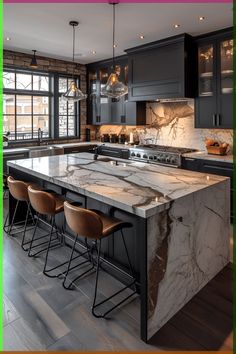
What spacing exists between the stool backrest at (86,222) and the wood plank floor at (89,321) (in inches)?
25.0

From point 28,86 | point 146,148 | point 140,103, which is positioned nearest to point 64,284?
point 146,148

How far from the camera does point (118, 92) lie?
3420 mm

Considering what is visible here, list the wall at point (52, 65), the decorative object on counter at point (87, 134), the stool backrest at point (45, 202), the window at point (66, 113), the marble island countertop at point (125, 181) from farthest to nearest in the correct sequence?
1. the decorative object on counter at point (87, 134)
2. the window at point (66, 113)
3. the wall at point (52, 65)
4. the stool backrest at point (45, 202)
5. the marble island countertop at point (125, 181)

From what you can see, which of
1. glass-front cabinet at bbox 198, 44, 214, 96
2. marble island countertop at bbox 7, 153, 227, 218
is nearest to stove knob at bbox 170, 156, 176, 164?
glass-front cabinet at bbox 198, 44, 214, 96

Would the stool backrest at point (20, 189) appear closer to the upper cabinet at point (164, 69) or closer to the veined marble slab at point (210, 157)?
the veined marble slab at point (210, 157)

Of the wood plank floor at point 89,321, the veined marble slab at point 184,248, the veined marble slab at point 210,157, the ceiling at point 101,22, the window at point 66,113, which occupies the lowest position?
the wood plank floor at point 89,321

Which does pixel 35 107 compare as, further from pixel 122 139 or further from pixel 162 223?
pixel 162 223

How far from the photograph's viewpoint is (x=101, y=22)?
390 centimetres

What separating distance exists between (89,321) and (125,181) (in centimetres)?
122

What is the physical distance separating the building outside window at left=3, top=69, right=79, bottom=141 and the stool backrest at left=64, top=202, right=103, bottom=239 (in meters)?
4.25

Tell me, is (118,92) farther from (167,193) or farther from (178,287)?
(178,287)

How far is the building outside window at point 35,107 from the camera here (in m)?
5.80

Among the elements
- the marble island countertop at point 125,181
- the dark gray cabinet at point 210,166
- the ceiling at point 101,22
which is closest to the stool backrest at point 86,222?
the marble island countertop at point 125,181

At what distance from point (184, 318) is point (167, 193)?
0.97 m
